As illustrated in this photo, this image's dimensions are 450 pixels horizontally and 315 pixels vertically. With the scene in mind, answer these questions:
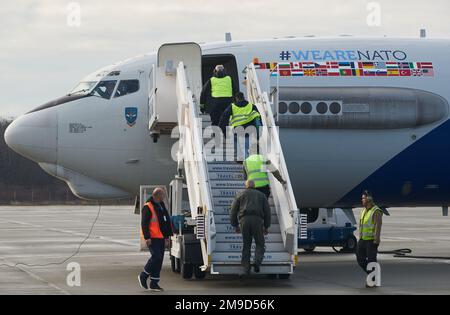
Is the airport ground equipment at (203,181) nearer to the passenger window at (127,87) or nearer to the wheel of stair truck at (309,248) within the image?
the passenger window at (127,87)

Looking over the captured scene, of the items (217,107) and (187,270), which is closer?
(187,270)

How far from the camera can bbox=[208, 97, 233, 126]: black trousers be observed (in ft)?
74.1

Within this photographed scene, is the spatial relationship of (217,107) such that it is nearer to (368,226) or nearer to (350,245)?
(368,226)

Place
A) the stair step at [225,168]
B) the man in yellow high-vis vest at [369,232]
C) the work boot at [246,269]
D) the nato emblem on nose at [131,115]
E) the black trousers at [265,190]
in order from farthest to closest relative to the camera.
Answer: the nato emblem on nose at [131,115]
the stair step at [225,168]
the black trousers at [265,190]
the man in yellow high-vis vest at [369,232]
the work boot at [246,269]

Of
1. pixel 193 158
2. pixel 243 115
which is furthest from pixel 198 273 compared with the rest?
pixel 243 115

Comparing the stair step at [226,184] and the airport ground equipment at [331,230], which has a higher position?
the stair step at [226,184]

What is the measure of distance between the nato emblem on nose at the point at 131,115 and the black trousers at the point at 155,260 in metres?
4.86

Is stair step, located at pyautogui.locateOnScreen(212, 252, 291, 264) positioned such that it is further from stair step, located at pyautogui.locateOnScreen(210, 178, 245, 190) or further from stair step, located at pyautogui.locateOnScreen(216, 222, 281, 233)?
stair step, located at pyautogui.locateOnScreen(210, 178, 245, 190)

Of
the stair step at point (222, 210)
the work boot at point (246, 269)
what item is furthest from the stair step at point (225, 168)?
the work boot at point (246, 269)

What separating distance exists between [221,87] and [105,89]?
3131 millimetres

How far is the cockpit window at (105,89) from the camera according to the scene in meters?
24.1

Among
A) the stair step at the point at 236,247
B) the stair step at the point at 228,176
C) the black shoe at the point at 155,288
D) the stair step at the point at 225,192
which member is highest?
the stair step at the point at 228,176

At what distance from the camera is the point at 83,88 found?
24.7 meters

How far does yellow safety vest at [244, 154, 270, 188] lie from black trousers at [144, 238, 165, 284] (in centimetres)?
242
